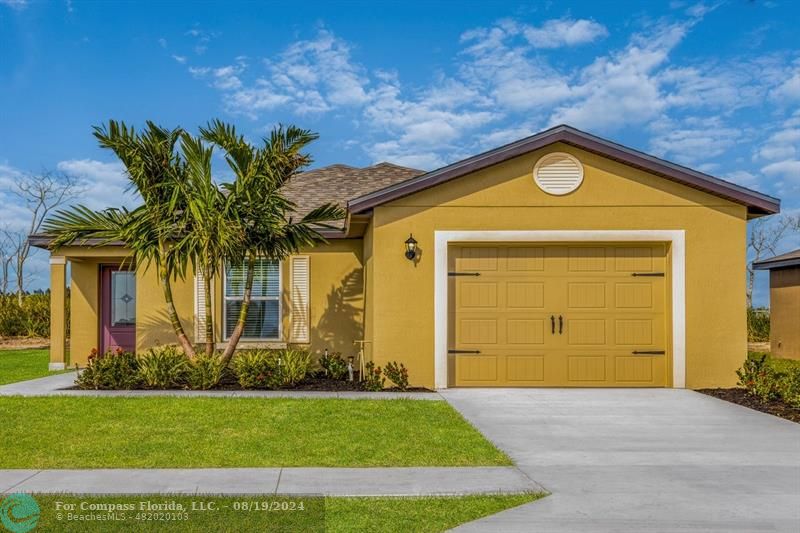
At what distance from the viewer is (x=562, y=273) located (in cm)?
1134

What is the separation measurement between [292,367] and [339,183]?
6573 mm

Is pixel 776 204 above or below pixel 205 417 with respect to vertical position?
above

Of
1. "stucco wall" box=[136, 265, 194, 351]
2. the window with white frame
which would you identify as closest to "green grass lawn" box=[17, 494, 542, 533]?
the window with white frame

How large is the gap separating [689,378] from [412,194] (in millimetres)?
5455

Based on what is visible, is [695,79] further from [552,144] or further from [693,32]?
[552,144]

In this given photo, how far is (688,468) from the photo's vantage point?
614cm

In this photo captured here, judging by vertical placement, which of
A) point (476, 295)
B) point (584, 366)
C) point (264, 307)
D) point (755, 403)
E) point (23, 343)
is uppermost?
point (476, 295)

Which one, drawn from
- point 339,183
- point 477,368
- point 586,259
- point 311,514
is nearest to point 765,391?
point 586,259

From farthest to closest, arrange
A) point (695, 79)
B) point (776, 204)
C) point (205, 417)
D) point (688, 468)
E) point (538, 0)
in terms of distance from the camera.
→ point (695, 79) → point (538, 0) → point (776, 204) → point (205, 417) → point (688, 468)

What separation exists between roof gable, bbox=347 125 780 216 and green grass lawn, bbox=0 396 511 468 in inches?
132

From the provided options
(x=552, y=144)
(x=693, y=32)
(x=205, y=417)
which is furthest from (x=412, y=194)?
(x=693, y=32)

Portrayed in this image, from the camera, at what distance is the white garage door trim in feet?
36.4

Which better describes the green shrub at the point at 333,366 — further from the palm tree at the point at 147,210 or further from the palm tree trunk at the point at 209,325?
the palm tree at the point at 147,210

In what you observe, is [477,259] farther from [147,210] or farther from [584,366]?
[147,210]
